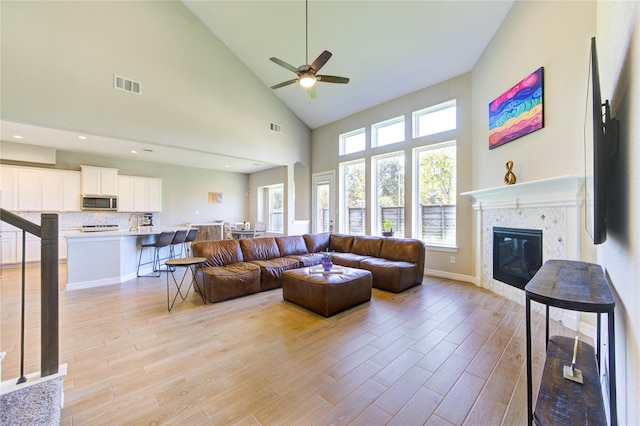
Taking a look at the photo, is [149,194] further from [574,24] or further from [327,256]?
[574,24]

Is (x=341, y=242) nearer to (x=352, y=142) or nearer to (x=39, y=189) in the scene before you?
(x=352, y=142)

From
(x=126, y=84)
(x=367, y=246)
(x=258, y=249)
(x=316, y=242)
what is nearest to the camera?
(x=126, y=84)

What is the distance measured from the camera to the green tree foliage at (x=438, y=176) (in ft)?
16.5

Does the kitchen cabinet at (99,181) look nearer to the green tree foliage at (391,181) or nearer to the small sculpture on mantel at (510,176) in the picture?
the green tree foliage at (391,181)

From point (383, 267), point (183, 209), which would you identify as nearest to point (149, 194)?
point (183, 209)

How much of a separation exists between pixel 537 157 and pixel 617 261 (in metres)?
2.65

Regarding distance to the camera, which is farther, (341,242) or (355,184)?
(355,184)

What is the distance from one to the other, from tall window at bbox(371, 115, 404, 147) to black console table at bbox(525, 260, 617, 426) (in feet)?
15.7

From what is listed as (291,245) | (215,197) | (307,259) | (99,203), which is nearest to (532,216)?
(307,259)

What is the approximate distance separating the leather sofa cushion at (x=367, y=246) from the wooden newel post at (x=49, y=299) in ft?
14.8

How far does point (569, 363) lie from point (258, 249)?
429 cm

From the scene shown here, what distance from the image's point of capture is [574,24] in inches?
107

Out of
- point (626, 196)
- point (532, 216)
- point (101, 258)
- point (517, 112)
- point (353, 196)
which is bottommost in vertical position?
point (101, 258)

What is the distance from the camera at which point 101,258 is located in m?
4.47
